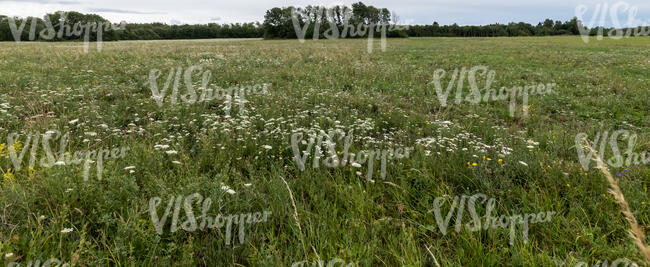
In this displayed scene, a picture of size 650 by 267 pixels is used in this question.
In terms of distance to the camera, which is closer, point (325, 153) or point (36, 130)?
point (325, 153)

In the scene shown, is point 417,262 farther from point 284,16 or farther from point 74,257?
point 284,16

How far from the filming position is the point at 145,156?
443 cm

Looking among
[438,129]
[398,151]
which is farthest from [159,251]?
[438,129]

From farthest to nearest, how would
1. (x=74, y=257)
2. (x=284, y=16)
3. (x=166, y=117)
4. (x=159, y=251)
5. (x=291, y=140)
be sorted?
1. (x=284, y=16)
2. (x=166, y=117)
3. (x=291, y=140)
4. (x=159, y=251)
5. (x=74, y=257)

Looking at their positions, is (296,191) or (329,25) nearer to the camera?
(296,191)

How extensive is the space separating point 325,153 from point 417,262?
107 inches

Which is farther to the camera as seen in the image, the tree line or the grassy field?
the tree line

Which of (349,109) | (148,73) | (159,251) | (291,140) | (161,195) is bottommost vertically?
(159,251)

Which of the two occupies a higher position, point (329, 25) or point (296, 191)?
point (329, 25)

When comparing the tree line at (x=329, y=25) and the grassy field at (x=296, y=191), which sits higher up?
the tree line at (x=329, y=25)

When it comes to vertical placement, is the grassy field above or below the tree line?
below

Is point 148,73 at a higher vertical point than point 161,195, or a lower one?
higher

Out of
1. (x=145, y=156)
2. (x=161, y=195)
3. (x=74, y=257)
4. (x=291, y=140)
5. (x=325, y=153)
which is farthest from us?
(x=291, y=140)

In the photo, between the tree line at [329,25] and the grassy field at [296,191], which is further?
the tree line at [329,25]
